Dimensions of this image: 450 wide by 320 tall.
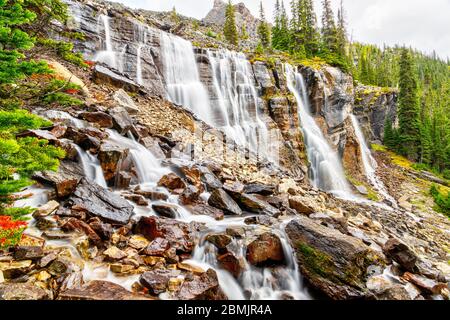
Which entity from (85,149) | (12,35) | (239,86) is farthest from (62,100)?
(239,86)

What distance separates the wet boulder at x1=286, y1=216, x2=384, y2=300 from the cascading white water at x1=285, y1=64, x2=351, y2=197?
20.1 meters

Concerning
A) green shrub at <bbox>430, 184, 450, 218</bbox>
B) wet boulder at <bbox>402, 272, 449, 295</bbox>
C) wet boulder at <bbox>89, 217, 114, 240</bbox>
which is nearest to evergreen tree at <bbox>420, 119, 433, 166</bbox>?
green shrub at <bbox>430, 184, 450, 218</bbox>

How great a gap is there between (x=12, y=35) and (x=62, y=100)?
2.03 metres

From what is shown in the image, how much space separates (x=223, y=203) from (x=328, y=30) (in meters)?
48.5

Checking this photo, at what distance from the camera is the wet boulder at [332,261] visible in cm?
650

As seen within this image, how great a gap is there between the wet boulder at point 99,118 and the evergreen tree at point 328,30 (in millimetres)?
40419

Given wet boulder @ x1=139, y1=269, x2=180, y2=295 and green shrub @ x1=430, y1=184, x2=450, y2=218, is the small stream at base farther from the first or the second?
green shrub @ x1=430, y1=184, x2=450, y2=218

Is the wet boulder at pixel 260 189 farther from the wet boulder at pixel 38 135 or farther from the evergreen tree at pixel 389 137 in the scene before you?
the evergreen tree at pixel 389 137

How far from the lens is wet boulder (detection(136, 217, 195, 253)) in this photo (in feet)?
23.6

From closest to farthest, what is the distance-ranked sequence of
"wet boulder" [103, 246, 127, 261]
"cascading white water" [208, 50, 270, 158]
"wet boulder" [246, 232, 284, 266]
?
"wet boulder" [103, 246, 127, 261] < "wet boulder" [246, 232, 284, 266] < "cascading white water" [208, 50, 270, 158]

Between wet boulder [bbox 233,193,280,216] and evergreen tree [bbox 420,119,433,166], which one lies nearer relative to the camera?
wet boulder [bbox 233,193,280,216]

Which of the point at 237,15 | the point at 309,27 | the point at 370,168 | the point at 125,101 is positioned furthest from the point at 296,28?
the point at 237,15

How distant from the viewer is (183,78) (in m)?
24.9

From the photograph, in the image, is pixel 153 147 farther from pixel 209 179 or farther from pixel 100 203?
pixel 100 203
